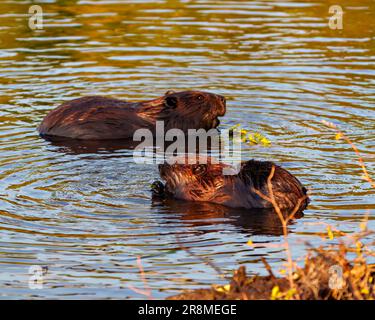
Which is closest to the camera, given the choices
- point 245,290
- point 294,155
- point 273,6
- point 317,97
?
point 245,290

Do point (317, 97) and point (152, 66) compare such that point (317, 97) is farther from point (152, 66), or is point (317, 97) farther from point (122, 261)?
point (122, 261)

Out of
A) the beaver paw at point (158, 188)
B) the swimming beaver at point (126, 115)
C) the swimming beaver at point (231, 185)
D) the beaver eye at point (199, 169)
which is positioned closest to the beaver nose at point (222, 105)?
the swimming beaver at point (126, 115)

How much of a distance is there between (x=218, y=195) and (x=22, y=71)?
6.40m

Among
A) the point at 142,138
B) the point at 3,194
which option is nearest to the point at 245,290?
the point at 3,194

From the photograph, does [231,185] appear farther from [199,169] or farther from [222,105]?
[222,105]

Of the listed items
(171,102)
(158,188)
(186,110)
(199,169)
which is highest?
(171,102)

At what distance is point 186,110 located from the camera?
Answer: 1261cm

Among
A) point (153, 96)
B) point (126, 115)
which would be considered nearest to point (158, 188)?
point (126, 115)

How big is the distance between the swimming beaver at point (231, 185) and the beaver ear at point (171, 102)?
2.94m

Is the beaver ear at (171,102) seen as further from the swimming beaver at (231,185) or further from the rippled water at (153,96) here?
the swimming beaver at (231,185)

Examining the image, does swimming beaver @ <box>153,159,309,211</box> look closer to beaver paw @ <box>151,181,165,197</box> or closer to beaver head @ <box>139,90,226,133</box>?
beaver paw @ <box>151,181,165,197</box>

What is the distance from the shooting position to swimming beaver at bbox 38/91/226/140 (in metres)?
12.0

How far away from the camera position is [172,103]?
12531 mm

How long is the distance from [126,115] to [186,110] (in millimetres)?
866
